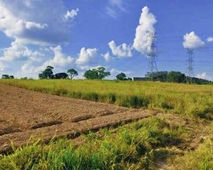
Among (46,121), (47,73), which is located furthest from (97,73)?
(46,121)

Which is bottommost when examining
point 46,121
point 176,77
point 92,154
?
point 92,154

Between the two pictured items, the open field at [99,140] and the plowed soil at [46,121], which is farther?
the plowed soil at [46,121]

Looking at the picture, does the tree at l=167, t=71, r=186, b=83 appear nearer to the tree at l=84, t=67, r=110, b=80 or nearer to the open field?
the tree at l=84, t=67, r=110, b=80

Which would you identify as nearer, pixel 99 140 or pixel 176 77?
pixel 99 140

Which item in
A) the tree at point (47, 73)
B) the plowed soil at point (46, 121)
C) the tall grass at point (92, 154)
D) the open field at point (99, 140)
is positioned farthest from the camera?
the tree at point (47, 73)

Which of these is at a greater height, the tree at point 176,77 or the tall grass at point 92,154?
the tree at point 176,77

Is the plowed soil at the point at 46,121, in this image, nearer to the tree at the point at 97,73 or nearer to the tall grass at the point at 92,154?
the tall grass at the point at 92,154

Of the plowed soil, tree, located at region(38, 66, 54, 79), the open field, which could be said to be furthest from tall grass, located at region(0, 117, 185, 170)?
tree, located at region(38, 66, 54, 79)

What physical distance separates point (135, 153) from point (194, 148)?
2.11m

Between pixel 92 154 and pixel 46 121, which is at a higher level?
pixel 46 121

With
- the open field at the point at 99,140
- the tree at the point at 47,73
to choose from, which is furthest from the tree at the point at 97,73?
the open field at the point at 99,140

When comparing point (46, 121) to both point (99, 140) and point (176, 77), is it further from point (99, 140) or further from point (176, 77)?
point (176, 77)

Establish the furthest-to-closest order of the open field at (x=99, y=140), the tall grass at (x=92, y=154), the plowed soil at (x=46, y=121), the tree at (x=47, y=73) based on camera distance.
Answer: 1. the tree at (x=47, y=73)
2. the plowed soil at (x=46, y=121)
3. the open field at (x=99, y=140)
4. the tall grass at (x=92, y=154)

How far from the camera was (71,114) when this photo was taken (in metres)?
10.1
